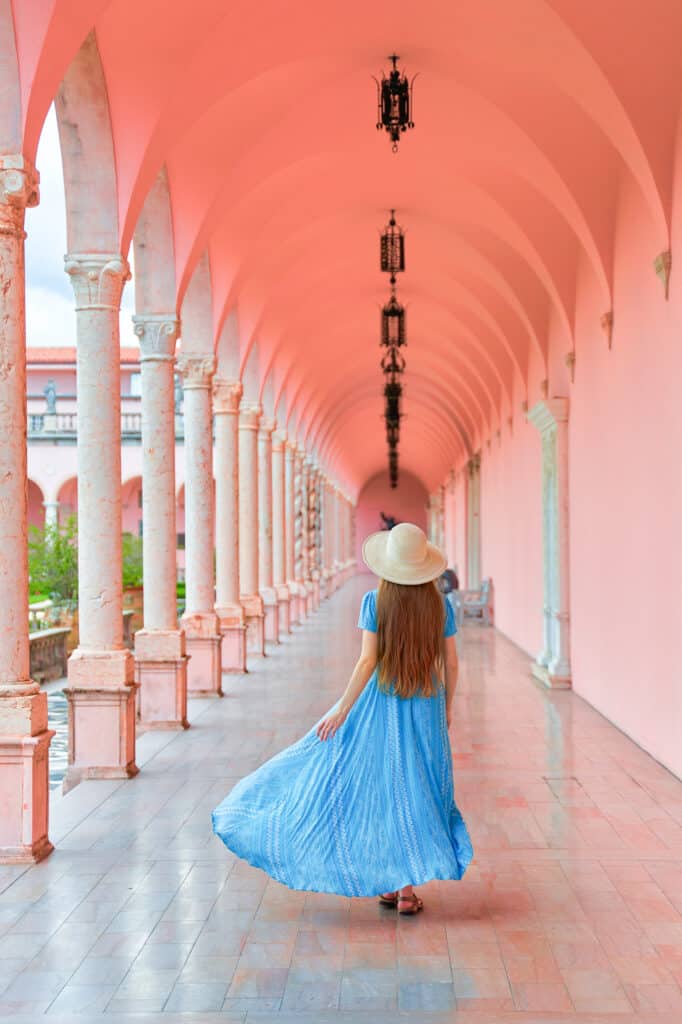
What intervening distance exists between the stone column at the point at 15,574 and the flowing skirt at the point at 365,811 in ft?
5.50

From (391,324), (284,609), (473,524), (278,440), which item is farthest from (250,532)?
(473,524)

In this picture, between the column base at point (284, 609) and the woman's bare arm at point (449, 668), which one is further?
the column base at point (284, 609)

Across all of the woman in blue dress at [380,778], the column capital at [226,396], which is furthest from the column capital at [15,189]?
the column capital at [226,396]

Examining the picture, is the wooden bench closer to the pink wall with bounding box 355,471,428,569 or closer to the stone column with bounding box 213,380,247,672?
the stone column with bounding box 213,380,247,672

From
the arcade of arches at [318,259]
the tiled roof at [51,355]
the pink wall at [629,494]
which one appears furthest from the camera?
the tiled roof at [51,355]

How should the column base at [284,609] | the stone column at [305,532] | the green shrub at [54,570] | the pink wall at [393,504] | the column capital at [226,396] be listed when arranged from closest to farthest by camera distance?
the column capital at [226,396]
the column base at [284,609]
the green shrub at [54,570]
the stone column at [305,532]
the pink wall at [393,504]

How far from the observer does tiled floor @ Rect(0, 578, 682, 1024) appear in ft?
14.4

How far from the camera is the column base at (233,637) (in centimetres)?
1592

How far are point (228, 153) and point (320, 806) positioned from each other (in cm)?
785

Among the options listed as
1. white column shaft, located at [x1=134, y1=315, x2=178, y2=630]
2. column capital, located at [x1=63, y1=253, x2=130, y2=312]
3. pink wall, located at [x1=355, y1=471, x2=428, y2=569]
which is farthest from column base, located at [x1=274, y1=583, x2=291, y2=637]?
pink wall, located at [x1=355, y1=471, x2=428, y2=569]

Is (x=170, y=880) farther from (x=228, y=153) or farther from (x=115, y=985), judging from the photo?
(x=228, y=153)

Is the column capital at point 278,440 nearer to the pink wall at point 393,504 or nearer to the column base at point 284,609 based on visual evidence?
the column base at point 284,609

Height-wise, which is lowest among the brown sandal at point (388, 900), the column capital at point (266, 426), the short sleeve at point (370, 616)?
the brown sandal at point (388, 900)

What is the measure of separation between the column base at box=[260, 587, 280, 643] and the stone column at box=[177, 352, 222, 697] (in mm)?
7284
